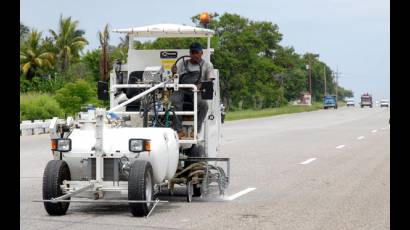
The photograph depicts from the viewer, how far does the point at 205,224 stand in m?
10.6

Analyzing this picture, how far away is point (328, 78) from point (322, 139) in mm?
148045

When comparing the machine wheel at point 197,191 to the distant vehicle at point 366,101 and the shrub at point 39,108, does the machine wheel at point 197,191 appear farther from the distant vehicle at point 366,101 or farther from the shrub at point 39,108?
the distant vehicle at point 366,101

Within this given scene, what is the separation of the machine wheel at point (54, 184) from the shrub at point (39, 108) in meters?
32.9

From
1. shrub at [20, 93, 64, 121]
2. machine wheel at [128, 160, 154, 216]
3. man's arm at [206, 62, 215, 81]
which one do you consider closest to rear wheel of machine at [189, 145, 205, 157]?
man's arm at [206, 62, 215, 81]

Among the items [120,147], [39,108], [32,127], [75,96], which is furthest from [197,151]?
[75,96]

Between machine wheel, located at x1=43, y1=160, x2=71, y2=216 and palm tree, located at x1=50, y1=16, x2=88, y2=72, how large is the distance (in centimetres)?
6950

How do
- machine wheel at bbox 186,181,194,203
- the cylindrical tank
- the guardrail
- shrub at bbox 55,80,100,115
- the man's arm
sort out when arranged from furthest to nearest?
shrub at bbox 55,80,100,115 < the guardrail < the man's arm < machine wheel at bbox 186,181,194,203 < the cylindrical tank

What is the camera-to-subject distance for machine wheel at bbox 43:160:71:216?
11.1m

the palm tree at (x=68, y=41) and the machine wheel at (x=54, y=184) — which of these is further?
the palm tree at (x=68, y=41)

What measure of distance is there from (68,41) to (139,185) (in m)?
72.9

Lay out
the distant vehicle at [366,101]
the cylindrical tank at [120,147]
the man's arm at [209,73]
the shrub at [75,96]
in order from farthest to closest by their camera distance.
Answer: the distant vehicle at [366,101] < the shrub at [75,96] < the man's arm at [209,73] < the cylindrical tank at [120,147]

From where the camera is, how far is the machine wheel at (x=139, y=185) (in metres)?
10.9

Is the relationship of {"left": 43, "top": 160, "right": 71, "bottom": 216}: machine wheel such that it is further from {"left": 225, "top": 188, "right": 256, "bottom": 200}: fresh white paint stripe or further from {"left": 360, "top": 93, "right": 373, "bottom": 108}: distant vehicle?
{"left": 360, "top": 93, "right": 373, "bottom": 108}: distant vehicle

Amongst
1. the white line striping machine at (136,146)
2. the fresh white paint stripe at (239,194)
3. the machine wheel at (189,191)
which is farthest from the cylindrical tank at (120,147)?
the fresh white paint stripe at (239,194)
